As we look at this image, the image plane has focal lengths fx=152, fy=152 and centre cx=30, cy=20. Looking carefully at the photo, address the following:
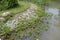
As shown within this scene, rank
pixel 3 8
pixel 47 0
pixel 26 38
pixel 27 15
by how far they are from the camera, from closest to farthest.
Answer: pixel 26 38, pixel 27 15, pixel 3 8, pixel 47 0

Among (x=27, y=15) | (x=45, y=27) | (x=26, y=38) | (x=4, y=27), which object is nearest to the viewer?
(x=26, y=38)

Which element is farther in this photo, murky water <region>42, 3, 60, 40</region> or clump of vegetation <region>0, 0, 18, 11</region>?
clump of vegetation <region>0, 0, 18, 11</region>

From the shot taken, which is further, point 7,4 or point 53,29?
point 7,4

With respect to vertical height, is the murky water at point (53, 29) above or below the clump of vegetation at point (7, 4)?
below

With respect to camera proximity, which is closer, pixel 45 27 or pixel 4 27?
pixel 4 27

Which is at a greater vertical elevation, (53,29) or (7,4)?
(7,4)

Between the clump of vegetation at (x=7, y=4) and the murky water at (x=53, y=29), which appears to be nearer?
the murky water at (x=53, y=29)

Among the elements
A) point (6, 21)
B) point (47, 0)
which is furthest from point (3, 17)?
point (47, 0)

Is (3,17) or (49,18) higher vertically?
(3,17)

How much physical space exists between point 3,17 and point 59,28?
116 inches

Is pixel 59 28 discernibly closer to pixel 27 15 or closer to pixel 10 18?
pixel 27 15

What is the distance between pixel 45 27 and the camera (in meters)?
7.78

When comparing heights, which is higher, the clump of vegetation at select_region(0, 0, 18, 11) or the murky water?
the clump of vegetation at select_region(0, 0, 18, 11)

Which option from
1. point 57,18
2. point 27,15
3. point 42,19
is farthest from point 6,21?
point 57,18
